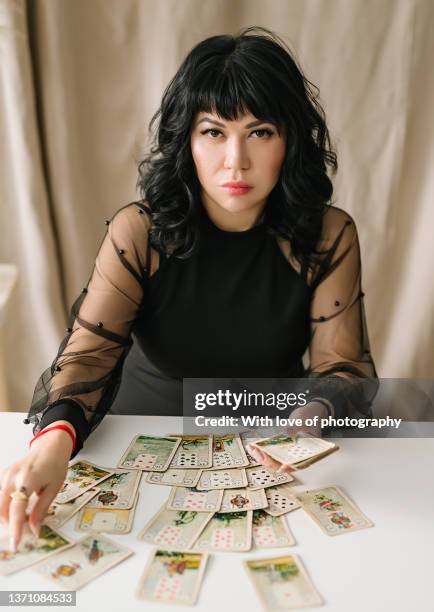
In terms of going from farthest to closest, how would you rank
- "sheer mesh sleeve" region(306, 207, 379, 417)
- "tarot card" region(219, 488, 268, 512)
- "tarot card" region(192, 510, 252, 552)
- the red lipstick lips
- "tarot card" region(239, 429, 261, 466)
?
"sheer mesh sleeve" region(306, 207, 379, 417) < the red lipstick lips < "tarot card" region(239, 429, 261, 466) < "tarot card" region(219, 488, 268, 512) < "tarot card" region(192, 510, 252, 552)

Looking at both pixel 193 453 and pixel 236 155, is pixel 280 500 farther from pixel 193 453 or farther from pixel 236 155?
pixel 236 155

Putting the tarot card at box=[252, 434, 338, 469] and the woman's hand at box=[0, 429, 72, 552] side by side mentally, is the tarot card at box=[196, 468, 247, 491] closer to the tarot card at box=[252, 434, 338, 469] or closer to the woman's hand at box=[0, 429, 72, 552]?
the tarot card at box=[252, 434, 338, 469]

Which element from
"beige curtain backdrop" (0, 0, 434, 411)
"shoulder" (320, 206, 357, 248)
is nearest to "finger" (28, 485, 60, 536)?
"shoulder" (320, 206, 357, 248)

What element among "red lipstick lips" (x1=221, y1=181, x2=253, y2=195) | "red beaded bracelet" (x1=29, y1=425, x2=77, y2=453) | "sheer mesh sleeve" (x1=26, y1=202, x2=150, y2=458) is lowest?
"red beaded bracelet" (x1=29, y1=425, x2=77, y2=453)

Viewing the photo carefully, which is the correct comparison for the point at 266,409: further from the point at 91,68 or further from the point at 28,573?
the point at 91,68

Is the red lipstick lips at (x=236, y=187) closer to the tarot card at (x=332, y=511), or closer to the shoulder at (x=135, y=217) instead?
the shoulder at (x=135, y=217)

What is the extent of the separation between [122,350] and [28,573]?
2.25ft

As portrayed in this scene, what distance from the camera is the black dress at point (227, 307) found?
157 centimetres

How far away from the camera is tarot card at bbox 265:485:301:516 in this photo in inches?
45.4

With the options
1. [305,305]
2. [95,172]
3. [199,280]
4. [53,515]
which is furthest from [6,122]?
[53,515]

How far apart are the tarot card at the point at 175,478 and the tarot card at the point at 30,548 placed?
0.71ft

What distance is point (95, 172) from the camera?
98.3 inches

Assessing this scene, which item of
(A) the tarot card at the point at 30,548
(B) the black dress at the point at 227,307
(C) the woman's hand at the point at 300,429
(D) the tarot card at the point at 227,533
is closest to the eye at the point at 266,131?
(B) the black dress at the point at 227,307

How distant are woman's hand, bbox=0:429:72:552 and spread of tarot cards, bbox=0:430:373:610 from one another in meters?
Answer: 0.02
